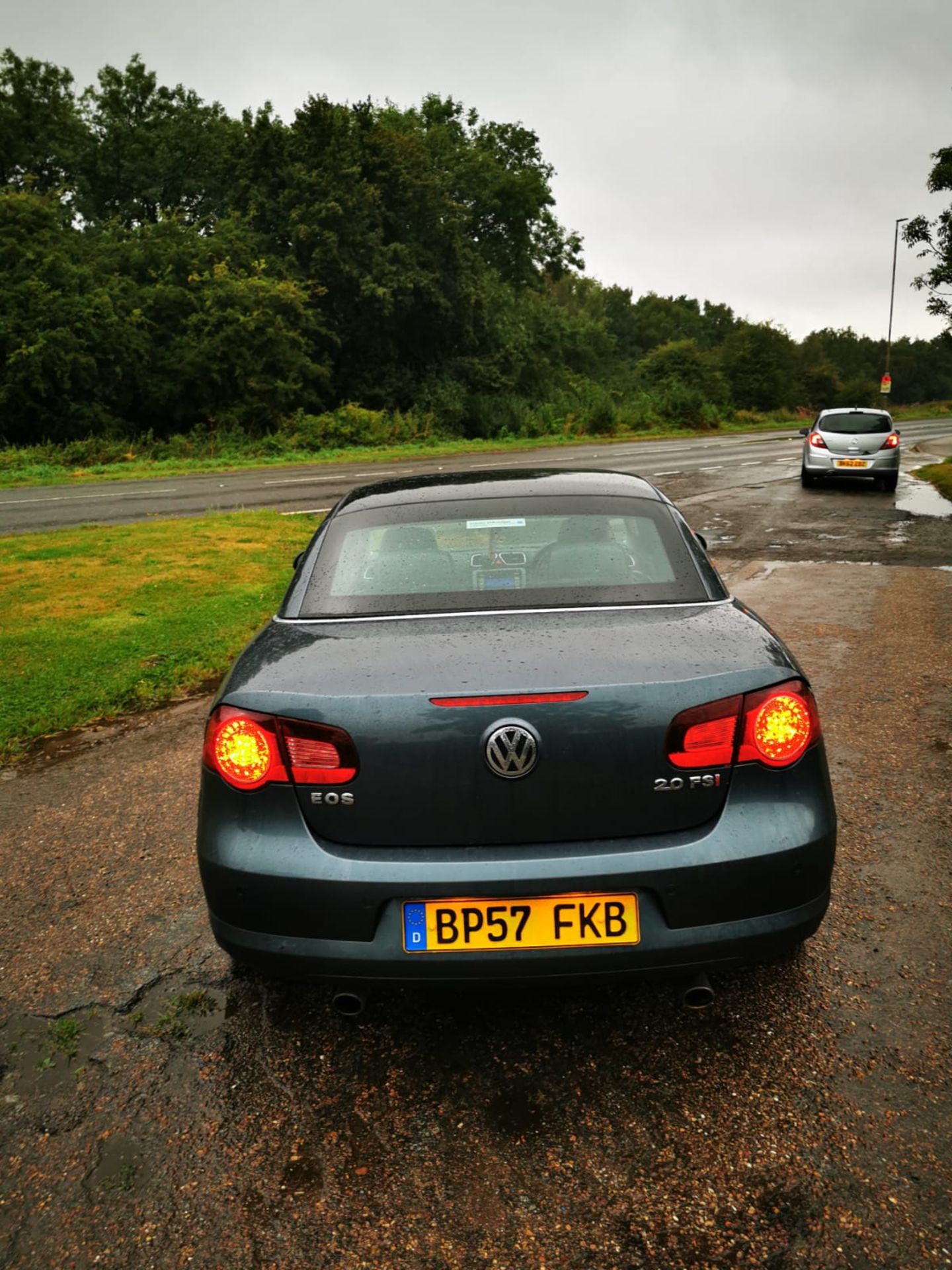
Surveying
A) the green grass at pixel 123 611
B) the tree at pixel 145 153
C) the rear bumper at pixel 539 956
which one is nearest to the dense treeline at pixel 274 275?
the tree at pixel 145 153

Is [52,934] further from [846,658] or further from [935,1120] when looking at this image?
[846,658]

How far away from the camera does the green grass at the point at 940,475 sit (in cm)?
1948

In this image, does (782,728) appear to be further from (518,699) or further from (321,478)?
(321,478)

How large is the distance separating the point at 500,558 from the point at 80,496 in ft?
57.9

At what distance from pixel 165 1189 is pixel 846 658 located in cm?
583

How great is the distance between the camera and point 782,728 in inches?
97.6

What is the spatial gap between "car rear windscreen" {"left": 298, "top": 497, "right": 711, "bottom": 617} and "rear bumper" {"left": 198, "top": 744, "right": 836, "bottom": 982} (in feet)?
2.45

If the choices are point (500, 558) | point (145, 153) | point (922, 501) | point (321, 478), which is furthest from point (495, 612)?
point (145, 153)

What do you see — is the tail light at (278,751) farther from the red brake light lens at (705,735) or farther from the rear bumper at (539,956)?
the red brake light lens at (705,735)

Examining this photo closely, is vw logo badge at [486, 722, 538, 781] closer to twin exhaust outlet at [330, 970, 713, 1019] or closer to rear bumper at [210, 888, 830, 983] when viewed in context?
rear bumper at [210, 888, 830, 983]

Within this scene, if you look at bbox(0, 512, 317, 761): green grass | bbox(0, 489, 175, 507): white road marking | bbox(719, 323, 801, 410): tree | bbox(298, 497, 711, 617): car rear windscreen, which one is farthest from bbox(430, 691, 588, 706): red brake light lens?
bbox(719, 323, 801, 410): tree

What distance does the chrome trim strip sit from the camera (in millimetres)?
2816

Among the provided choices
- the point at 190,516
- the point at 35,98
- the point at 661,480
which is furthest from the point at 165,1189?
the point at 35,98

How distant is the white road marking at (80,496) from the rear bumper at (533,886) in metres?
17.3
